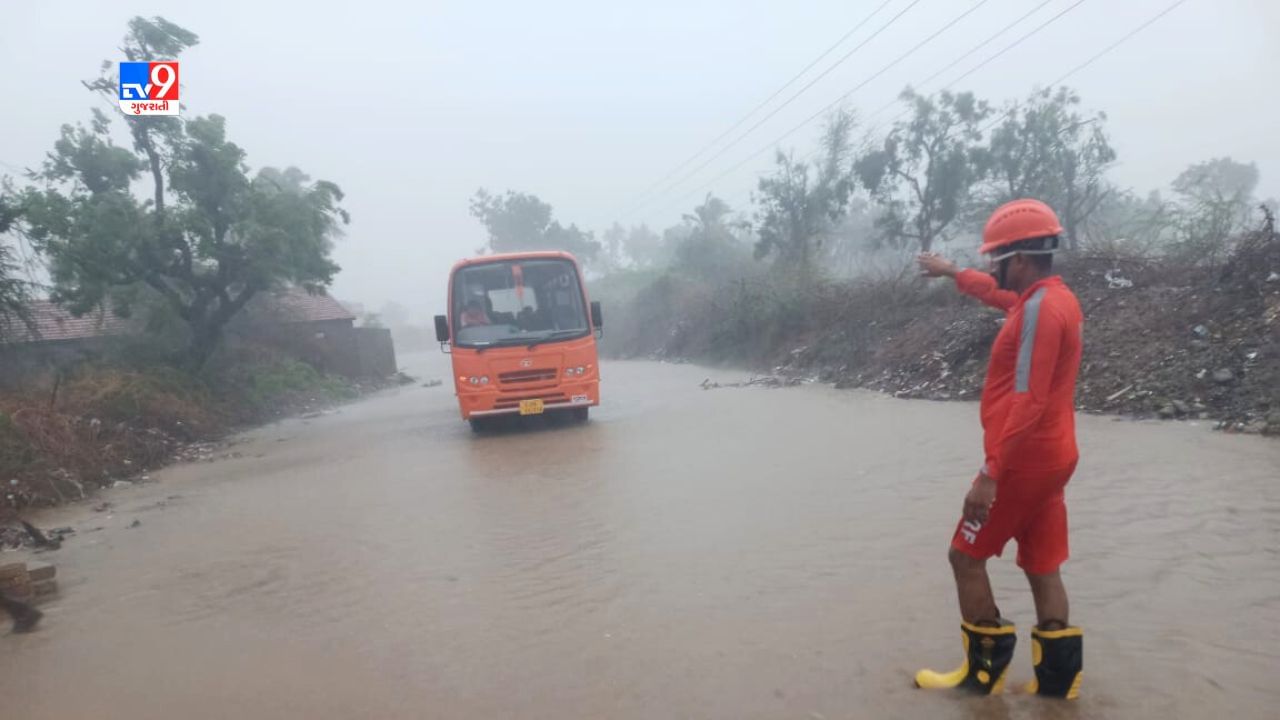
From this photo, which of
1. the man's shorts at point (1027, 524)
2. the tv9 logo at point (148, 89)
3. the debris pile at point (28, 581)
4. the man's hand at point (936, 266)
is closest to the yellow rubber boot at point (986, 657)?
the man's shorts at point (1027, 524)

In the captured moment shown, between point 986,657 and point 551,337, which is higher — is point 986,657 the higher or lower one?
the lower one

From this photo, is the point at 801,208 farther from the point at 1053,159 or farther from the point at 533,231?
the point at 533,231

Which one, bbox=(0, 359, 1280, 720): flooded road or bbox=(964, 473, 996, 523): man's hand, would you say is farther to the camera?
bbox=(0, 359, 1280, 720): flooded road

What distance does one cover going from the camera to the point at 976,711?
3094 millimetres

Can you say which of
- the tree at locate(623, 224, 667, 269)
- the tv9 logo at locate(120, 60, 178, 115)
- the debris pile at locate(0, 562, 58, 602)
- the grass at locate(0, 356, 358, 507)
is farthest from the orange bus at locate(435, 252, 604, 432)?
the tree at locate(623, 224, 667, 269)

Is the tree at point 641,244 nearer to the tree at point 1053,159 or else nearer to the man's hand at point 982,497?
the tree at point 1053,159

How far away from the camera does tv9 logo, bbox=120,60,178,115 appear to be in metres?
16.7

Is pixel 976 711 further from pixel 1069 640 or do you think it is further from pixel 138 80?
pixel 138 80

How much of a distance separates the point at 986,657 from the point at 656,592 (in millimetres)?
2025

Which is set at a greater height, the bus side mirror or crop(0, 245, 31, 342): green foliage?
crop(0, 245, 31, 342): green foliage

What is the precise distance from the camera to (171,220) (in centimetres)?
1641

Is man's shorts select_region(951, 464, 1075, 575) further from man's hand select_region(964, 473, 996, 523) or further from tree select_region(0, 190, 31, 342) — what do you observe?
tree select_region(0, 190, 31, 342)

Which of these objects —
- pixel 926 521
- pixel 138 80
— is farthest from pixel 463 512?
pixel 138 80

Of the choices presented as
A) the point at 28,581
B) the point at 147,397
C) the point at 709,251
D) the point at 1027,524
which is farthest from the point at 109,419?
the point at 709,251
